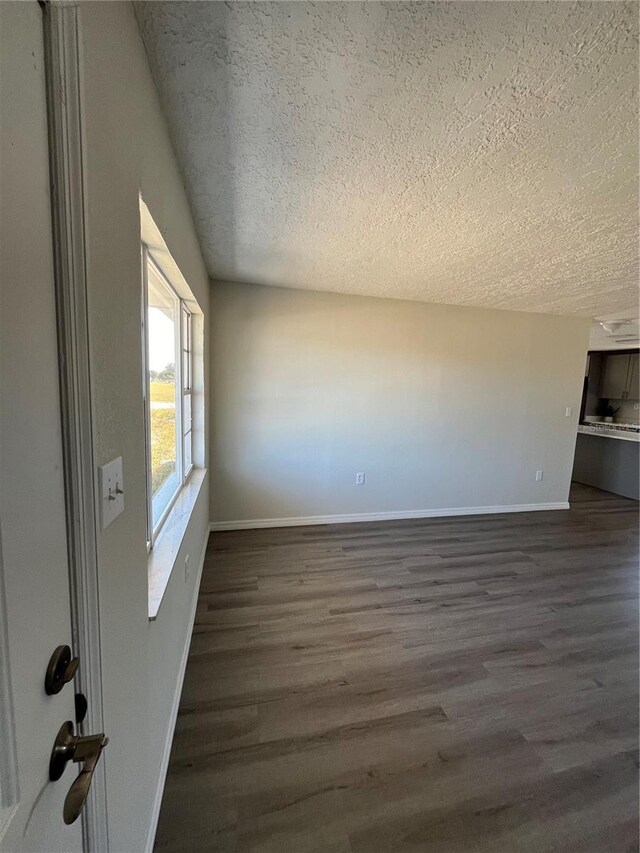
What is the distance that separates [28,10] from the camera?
1.42 feet

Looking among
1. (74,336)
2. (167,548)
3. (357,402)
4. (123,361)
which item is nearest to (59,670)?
(74,336)

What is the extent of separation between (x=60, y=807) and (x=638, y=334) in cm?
679

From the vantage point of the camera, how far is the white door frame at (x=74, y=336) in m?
0.49

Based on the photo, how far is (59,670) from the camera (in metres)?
0.49

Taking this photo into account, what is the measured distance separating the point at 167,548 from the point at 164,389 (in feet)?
2.70

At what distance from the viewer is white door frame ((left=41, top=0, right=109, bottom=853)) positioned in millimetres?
490

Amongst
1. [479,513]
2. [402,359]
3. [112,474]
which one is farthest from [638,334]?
[112,474]

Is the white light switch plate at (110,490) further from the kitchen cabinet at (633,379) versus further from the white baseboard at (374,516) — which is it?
the kitchen cabinet at (633,379)

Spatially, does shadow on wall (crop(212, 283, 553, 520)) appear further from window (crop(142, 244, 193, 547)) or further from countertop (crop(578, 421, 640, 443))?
countertop (crop(578, 421, 640, 443))

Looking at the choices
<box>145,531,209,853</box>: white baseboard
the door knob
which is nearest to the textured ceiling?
the door knob

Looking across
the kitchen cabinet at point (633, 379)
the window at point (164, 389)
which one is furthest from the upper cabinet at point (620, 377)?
the window at point (164, 389)

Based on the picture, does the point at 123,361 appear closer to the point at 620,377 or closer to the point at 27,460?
the point at 27,460

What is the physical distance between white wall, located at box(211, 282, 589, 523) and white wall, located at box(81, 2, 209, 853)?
208 centimetres

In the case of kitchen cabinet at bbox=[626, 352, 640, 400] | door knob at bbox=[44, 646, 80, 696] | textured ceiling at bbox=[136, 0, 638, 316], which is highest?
textured ceiling at bbox=[136, 0, 638, 316]
